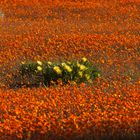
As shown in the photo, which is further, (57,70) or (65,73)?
(65,73)

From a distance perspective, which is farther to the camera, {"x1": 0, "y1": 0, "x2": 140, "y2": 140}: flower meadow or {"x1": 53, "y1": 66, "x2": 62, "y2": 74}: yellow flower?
{"x1": 53, "y1": 66, "x2": 62, "y2": 74}: yellow flower

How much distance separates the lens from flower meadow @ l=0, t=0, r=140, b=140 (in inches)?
292

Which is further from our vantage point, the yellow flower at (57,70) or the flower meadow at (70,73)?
the yellow flower at (57,70)

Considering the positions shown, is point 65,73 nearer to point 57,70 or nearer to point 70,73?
point 70,73

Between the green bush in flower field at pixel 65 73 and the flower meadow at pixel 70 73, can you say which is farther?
the green bush in flower field at pixel 65 73

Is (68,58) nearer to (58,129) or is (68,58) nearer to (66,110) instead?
(66,110)

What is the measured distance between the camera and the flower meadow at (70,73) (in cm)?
741

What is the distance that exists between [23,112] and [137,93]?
7.66 ft

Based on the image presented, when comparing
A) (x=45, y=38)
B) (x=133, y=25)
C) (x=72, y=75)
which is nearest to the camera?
(x=72, y=75)

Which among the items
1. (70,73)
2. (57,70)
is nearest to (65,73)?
(70,73)

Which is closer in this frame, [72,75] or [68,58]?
[72,75]

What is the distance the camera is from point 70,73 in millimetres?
11438

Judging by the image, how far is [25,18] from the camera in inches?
933

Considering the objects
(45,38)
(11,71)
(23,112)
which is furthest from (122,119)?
(45,38)
